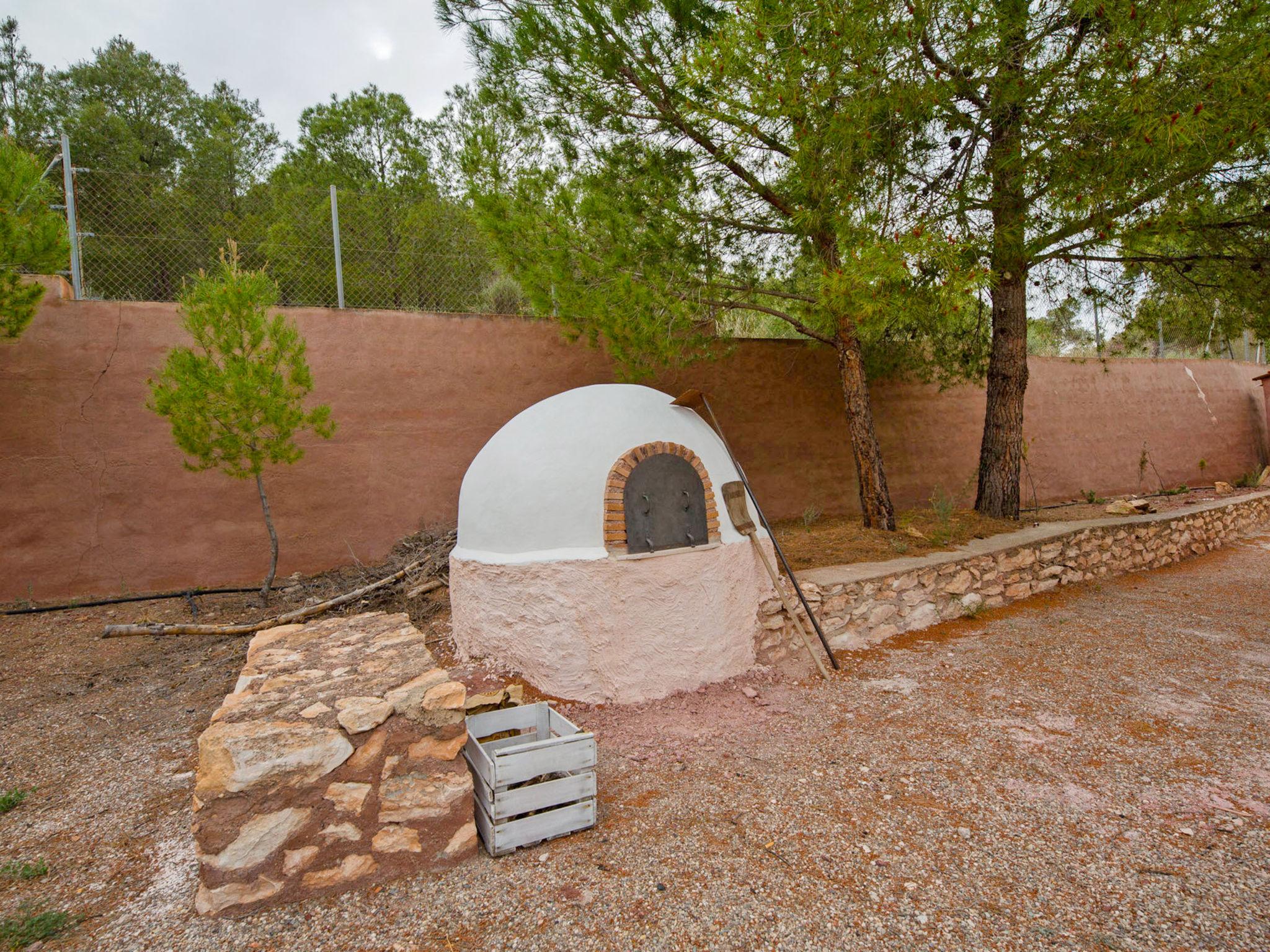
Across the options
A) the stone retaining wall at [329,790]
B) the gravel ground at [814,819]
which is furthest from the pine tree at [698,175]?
the stone retaining wall at [329,790]

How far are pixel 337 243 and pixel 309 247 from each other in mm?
341

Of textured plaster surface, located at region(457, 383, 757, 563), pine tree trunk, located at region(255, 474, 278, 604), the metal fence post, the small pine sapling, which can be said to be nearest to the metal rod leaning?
A: textured plaster surface, located at region(457, 383, 757, 563)

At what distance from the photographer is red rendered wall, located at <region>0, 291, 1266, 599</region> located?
21.7 ft

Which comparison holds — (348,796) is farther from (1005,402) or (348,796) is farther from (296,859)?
(1005,402)

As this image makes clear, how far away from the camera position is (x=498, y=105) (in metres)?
6.79

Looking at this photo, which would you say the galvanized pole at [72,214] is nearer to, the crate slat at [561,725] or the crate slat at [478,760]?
the crate slat at [478,760]

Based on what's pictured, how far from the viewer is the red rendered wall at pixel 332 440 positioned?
21.7 ft

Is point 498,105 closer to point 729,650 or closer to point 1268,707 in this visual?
point 729,650

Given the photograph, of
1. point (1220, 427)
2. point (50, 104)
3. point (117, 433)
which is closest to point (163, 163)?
point (50, 104)

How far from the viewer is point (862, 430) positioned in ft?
23.4

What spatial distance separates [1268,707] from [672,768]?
12.7 ft

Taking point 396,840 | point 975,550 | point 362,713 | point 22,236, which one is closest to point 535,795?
point 396,840

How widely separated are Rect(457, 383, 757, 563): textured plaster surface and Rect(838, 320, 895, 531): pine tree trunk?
248 cm

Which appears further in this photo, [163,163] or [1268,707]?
[163,163]
